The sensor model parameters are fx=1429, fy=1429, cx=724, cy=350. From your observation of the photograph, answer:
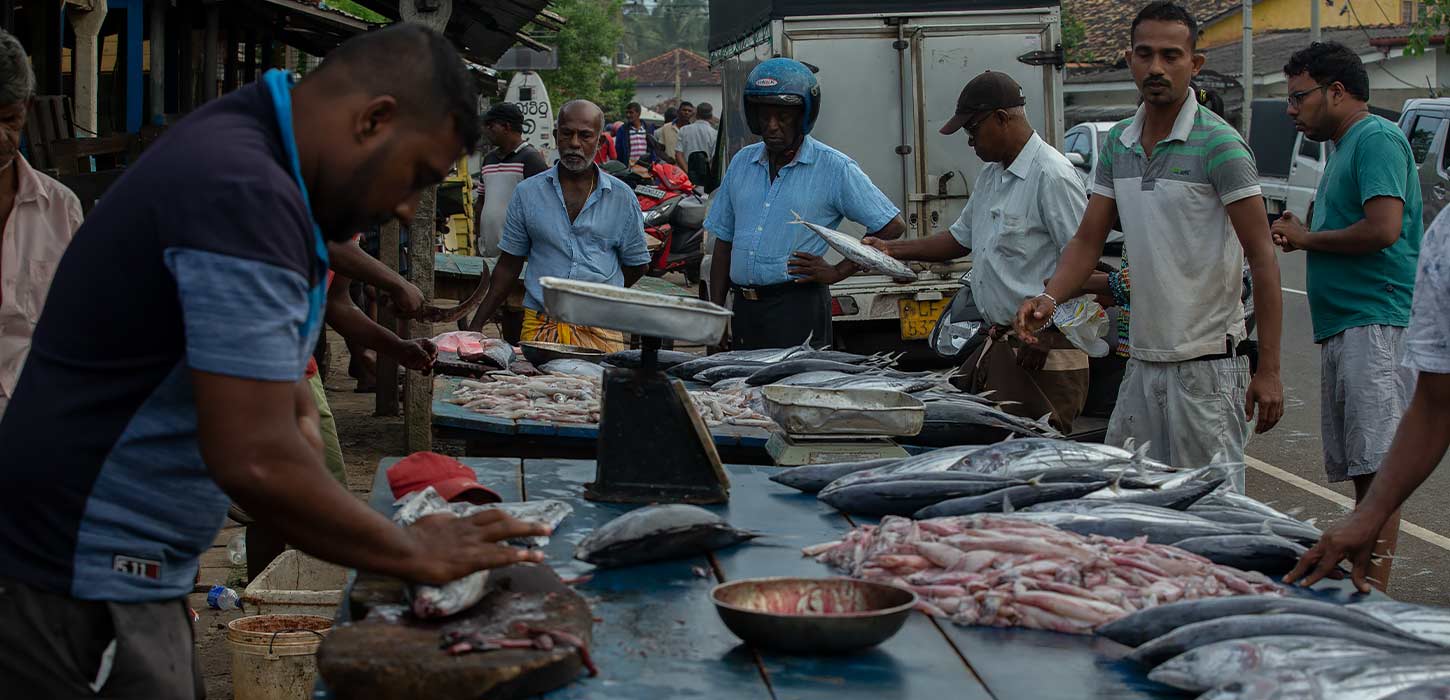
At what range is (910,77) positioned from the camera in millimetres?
10430

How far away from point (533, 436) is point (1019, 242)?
2427mm

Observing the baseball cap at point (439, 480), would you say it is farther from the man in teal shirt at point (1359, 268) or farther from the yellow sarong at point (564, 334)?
the yellow sarong at point (564, 334)

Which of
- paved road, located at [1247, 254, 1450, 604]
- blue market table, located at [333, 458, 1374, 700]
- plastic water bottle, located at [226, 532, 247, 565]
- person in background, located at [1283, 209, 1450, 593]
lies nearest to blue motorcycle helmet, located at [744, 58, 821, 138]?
paved road, located at [1247, 254, 1450, 604]

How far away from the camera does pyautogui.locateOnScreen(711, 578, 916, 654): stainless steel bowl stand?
283 centimetres

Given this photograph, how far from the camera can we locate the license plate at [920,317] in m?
9.79

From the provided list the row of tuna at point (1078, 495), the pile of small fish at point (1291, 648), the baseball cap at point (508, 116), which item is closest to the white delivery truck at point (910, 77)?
the baseball cap at point (508, 116)

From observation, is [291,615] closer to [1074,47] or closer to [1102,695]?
[1102,695]

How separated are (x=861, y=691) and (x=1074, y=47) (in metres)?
47.6

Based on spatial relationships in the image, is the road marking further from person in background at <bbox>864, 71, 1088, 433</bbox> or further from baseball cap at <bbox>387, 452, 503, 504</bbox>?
baseball cap at <bbox>387, 452, 503, 504</bbox>

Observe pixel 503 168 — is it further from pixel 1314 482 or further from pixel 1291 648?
pixel 1291 648

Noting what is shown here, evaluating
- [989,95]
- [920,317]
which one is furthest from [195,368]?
[920,317]

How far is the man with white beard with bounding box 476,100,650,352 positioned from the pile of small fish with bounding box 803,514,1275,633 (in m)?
4.71

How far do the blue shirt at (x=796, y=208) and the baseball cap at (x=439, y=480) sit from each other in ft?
11.8

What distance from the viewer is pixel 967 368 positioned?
6930 millimetres
